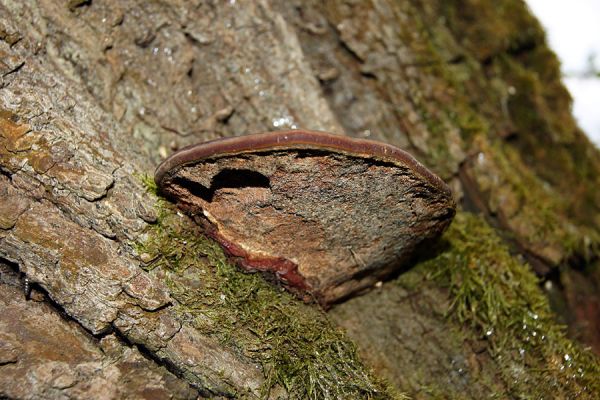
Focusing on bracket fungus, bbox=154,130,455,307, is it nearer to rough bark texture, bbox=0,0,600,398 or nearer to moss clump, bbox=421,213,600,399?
rough bark texture, bbox=0,0,600,398

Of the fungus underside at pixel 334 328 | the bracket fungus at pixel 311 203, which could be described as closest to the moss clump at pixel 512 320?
the fungus underside at pixel 334 328

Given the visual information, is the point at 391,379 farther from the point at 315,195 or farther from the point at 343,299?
the point at 315,195

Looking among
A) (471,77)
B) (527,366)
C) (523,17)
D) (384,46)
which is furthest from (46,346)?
(523,17)

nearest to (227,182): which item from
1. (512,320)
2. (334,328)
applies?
(334,328)

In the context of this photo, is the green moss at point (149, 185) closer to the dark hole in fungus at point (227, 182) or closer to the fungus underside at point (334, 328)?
the fungus underside at point (334, 328)

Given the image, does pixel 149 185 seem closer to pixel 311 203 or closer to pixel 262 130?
pixel 311 203

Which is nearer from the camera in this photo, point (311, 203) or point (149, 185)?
point (311, 203)
